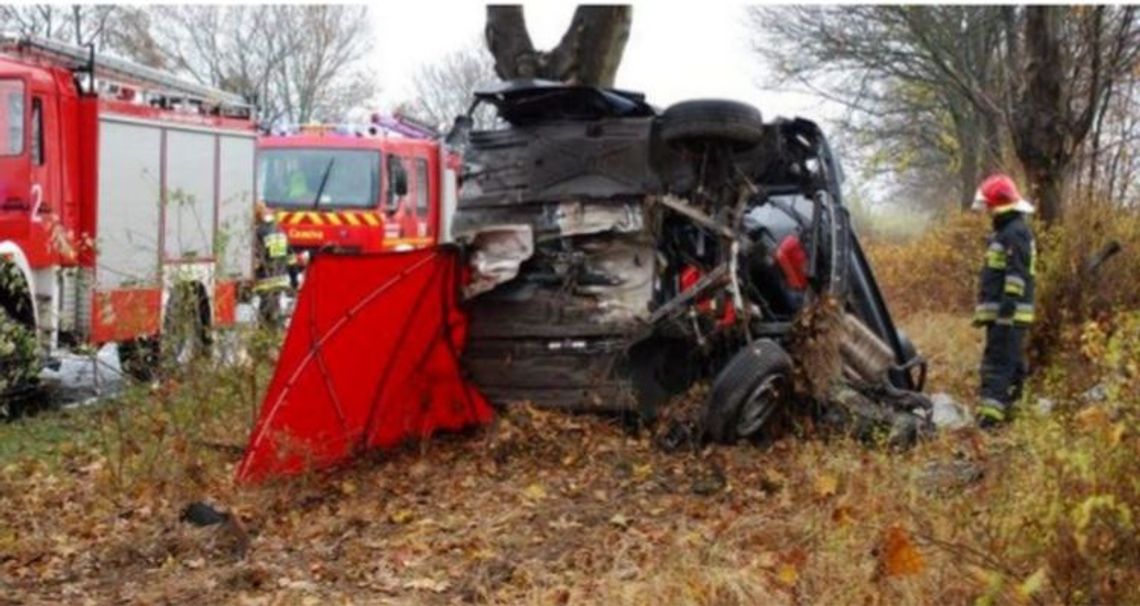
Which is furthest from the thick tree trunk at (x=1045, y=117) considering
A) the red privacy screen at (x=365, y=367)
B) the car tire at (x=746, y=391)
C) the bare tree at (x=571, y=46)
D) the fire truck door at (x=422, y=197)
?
the fire truck door at (x=422, y=197)

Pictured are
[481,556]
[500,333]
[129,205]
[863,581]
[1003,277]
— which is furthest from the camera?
[129,205]

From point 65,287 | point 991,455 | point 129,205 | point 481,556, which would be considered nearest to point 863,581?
point 481,556

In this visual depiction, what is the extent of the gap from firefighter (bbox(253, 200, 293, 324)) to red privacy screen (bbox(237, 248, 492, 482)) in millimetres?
1287

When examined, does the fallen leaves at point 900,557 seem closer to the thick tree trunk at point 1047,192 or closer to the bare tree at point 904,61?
the thick tree trunk at point 1047,192

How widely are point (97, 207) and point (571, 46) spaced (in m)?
4.27

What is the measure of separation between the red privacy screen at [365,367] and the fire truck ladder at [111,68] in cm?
454

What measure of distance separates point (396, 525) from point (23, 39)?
5.87 metres

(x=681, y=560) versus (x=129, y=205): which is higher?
(x=129, y=205)

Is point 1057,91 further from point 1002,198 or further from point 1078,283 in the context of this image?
point 1002,198

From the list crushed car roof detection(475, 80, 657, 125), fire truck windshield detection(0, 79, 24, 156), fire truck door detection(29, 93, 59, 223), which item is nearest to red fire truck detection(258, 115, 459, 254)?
fire truck door detection(29, 93, 59, 223)

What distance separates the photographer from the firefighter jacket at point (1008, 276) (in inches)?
317

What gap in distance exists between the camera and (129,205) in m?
10.6

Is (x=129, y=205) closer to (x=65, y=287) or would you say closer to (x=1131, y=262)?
(x=65, y=287)

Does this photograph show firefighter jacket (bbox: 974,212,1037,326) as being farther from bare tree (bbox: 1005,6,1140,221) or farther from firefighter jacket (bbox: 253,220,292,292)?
firefighter jacket (bbox: 253,220,292,292)
